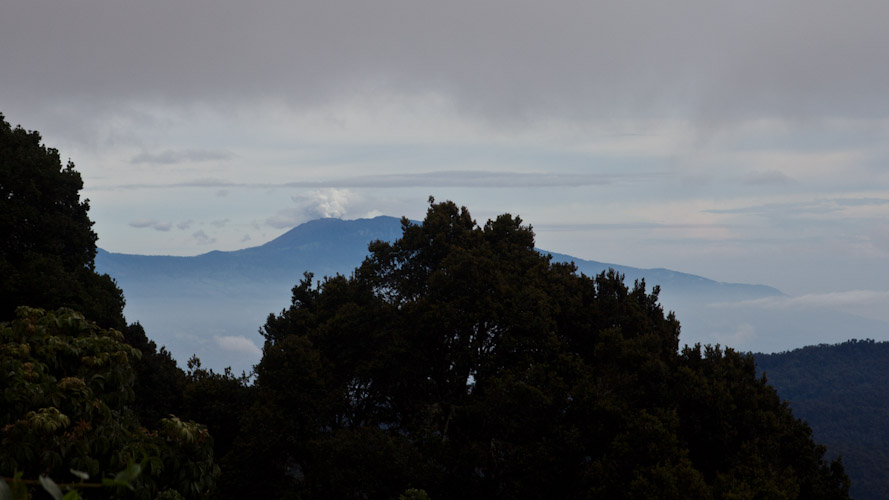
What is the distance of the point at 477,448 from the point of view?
2353 centimetres

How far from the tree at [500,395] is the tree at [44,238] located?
7.11 meters

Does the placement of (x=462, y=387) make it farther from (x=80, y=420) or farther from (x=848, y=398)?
(x=848, y=398)

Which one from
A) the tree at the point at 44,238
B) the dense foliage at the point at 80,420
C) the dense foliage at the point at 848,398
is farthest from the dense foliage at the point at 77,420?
the dense foliage at the point at 848,398

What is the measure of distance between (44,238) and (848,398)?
158 meters

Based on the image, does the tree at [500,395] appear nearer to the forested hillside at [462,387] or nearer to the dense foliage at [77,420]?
the forested hillside at [462,387]

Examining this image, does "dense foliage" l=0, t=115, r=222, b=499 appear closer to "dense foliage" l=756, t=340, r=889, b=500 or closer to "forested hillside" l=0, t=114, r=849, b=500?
"forested hillside" l=0, t=114, r=849, b=500

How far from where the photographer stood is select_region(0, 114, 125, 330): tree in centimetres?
2320

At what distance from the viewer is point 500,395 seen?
23.2m

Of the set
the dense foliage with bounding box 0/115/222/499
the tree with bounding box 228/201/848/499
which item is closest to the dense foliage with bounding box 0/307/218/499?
the dense foliage with bounding box 0/115/222/499

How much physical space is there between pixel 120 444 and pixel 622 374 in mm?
16614

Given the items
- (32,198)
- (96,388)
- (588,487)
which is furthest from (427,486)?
(32,198)

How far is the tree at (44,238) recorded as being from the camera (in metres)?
23.2

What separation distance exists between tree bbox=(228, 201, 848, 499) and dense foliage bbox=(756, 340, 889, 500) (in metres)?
85.5

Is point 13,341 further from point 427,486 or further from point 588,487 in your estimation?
point 588,487
